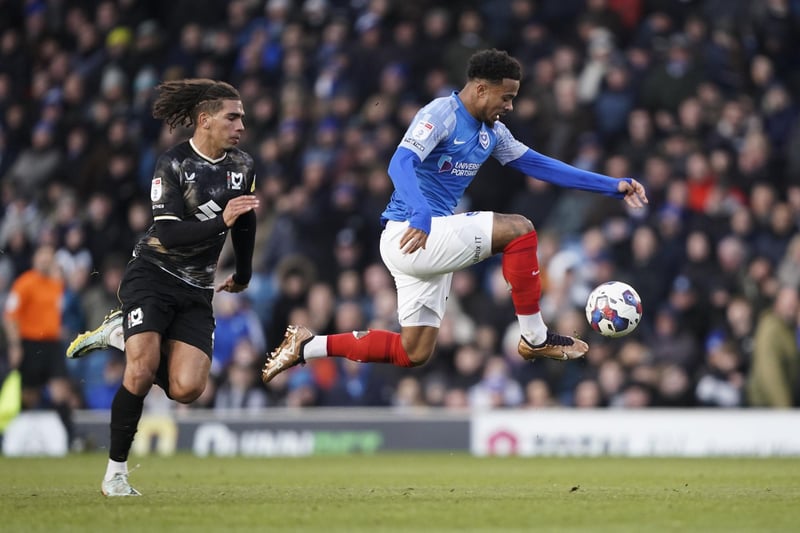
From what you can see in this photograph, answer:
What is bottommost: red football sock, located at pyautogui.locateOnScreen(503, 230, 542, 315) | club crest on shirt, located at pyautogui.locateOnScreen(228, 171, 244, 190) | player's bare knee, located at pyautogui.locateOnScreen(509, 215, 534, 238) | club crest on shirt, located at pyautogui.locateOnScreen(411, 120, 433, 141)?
red football sock, located at pyautogui.locateOnScreen(503, 230, 542, 315)

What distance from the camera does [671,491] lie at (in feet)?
29.6

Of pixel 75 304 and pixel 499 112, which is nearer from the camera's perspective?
pixel 499 112

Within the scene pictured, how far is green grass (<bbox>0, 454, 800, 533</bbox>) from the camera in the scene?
710 cm

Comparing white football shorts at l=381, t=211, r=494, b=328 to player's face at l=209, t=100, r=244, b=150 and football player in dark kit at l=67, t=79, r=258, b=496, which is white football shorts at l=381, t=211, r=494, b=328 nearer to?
football player in dark kit at l=67, t=79, r=258, b=496

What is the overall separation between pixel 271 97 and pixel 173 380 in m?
10.9

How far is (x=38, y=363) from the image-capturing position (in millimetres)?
15328

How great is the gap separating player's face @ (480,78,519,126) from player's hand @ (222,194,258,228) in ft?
5.82

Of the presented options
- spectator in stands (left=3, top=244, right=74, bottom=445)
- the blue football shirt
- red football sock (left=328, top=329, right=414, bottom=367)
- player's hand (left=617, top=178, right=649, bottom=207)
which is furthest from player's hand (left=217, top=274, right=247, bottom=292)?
spectator in stands (left=3, top=244, right=74, bottom=445)

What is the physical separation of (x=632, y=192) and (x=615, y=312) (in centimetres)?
82

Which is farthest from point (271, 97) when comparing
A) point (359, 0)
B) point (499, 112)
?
point (499, 112)

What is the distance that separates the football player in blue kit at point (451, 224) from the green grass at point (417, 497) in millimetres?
976

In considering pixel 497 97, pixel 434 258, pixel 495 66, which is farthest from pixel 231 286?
pixel 495 66

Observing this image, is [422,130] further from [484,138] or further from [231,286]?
[231,286]

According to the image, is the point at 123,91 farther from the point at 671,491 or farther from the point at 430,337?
the point at 671,491
